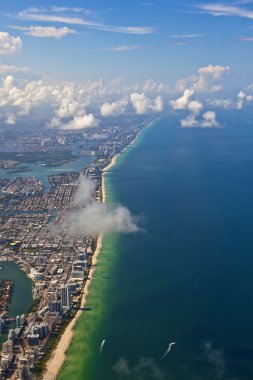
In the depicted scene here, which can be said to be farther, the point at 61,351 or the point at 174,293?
the point at 174,293

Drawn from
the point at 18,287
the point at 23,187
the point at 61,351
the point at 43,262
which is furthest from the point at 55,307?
the point at 23,187

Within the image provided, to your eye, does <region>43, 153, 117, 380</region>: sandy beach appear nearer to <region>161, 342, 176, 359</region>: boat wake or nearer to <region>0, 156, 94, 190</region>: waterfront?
<region>161, 342, 176, 359</region>: boat wake

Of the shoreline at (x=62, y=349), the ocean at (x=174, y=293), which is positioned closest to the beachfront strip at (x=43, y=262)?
the shoreline at (x=62, y=349)

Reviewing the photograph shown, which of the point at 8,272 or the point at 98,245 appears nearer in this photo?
the point at 8,272

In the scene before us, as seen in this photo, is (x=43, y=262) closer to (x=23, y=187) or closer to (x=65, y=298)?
(x=65, y=298)

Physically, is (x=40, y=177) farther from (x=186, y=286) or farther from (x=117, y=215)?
(x=186, y=286)

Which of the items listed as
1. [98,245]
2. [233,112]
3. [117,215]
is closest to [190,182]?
[117,215]
